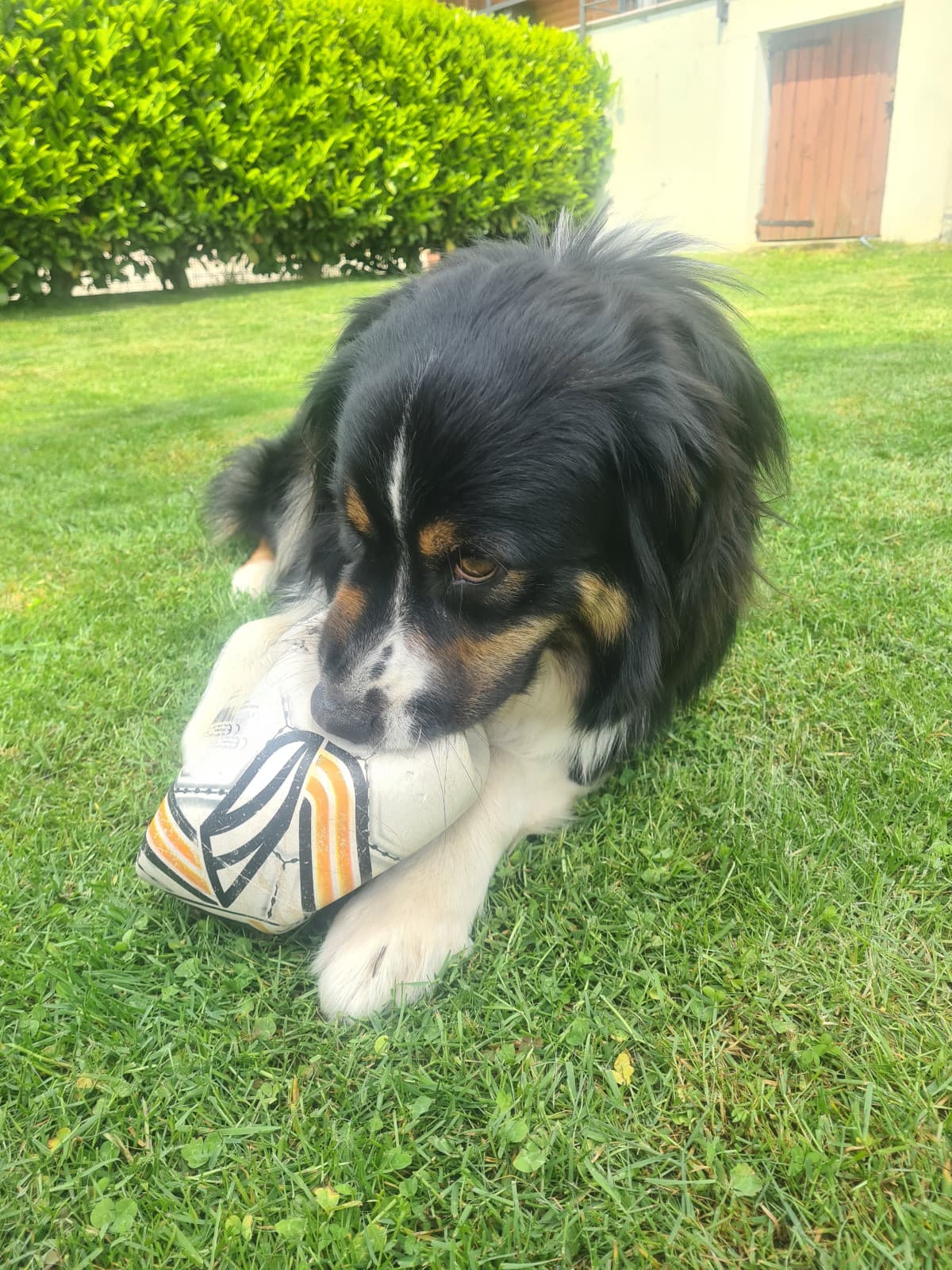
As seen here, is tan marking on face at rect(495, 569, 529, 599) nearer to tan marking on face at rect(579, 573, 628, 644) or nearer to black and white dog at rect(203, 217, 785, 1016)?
black and white dog at rect(203, 217, 785, 1016)

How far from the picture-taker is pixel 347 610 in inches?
85.5

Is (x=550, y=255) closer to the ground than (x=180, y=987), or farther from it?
farther from it

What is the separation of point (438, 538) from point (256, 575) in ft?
6.55

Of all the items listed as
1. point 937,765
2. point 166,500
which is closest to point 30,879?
point 937,765

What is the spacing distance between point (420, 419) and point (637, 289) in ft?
2.52

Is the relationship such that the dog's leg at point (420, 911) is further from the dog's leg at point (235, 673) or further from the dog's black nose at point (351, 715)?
the dog's leg at point (235, 673)

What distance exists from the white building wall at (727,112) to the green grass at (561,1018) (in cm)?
1349

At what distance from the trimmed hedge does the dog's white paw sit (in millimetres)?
8708

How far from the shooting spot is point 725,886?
84.7 inches

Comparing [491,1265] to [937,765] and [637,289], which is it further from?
[637,289]

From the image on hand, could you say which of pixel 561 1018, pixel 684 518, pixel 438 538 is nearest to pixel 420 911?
pixel 561 1018

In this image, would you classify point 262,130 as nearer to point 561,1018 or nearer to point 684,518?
point 684,518

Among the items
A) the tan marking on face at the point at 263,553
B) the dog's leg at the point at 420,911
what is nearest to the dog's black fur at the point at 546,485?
the dog's leg at the point at 420,911

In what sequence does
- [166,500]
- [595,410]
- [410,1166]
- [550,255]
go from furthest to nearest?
[166,500]
[550,255]
[595,410]
[410,1166]
